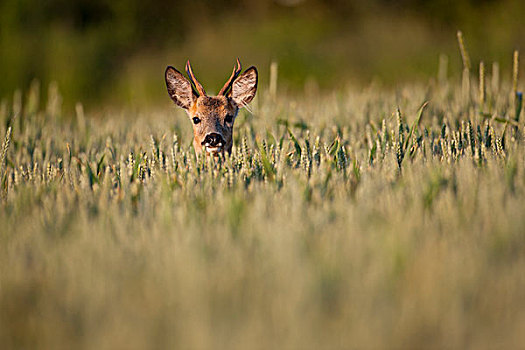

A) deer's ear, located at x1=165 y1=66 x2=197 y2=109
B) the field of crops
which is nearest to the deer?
deer's ear, located at x1=165 y1=66 x2=197 y2=109

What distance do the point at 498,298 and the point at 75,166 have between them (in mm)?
2375

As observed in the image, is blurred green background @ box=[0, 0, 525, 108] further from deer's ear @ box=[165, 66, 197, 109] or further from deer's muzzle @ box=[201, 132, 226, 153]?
deer's muzzle @ box=[201, 132, 226, 153]

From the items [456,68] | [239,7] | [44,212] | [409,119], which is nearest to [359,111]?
[409,119]

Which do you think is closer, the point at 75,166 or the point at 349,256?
the point at 349,256

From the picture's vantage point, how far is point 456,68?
312 inches

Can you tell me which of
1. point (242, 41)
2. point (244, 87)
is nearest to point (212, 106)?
point (244, 87)

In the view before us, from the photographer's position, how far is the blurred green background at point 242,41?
8.33 m

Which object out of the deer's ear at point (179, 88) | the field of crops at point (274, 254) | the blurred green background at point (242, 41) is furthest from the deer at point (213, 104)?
the blurred green background at point (242, 41)

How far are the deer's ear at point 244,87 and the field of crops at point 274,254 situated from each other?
534mm

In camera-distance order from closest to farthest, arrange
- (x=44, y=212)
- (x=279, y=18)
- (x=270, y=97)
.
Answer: (x=44, y=212) < (x=270, y=97) < (x=279, y=18)

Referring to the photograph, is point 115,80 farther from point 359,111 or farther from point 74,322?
point 74,322

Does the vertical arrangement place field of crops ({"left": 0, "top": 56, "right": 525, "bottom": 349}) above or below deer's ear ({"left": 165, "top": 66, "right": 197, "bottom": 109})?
below

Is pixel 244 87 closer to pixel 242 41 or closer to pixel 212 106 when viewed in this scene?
pixel 212 106

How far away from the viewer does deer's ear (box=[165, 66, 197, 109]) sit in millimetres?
3092
